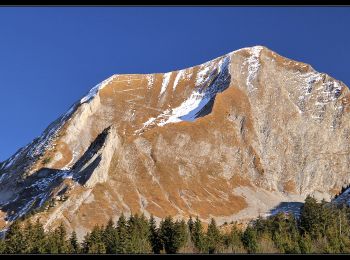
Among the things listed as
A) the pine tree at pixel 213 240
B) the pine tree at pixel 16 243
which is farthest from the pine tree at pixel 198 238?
the pine tree at pixel 16 243

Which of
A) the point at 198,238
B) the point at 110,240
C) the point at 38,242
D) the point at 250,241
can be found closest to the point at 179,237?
the point at 198,238

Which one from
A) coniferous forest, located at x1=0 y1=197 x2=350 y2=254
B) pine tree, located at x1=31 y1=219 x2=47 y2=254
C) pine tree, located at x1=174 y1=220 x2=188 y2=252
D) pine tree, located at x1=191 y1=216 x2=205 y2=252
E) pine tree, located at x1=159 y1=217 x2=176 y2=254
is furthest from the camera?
pine tree, located at x1=159 y1=217 x2=176 y2=254

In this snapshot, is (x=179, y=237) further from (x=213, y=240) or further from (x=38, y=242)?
(x=38, y=242)

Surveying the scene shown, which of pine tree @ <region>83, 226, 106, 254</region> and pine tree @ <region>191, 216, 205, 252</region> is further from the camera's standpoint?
pine tree @ <region>191, 216, 205, 252</region>

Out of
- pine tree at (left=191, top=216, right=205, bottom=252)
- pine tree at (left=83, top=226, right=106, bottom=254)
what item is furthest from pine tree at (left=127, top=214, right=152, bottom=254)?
pine tree at (left=191, top=216, right=205, bottom=252)

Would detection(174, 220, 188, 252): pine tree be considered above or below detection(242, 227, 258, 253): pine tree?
above

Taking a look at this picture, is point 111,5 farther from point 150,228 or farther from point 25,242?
point 150,228

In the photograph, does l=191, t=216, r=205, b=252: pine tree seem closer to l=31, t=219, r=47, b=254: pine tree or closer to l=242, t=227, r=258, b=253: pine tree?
l=242, t=227, r=258, b=253: pine tree

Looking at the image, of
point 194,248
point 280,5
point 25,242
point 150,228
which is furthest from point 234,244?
point 280,5

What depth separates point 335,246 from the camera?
7300 cm

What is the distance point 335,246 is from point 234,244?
32.2 meters
